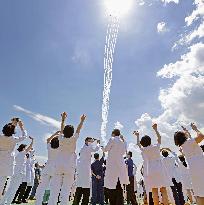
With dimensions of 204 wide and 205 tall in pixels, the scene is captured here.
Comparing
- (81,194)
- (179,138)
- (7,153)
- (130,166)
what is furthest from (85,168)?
(179,138)

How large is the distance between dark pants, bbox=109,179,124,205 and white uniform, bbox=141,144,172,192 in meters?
1.58

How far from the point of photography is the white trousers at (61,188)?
8373 millimetres

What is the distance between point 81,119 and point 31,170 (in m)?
8.93

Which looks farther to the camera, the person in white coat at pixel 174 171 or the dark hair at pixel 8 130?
the person in white coat at pixel 174 171

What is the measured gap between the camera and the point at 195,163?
7516 millimetres

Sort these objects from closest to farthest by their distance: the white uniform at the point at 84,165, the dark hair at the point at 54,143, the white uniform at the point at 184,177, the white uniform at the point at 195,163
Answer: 1. the white uniform at the point at 195,163
2. the dark hair at the point at 54,143
3. the white uniform at the point at 84,165
4. the white uniform at the point at 184,177

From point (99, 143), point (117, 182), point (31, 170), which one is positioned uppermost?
point (31, 170)

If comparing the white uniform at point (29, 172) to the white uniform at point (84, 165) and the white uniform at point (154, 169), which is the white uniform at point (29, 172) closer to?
the white uniform at point (84, 165)

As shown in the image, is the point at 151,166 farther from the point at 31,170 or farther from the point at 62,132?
the point at 31,170

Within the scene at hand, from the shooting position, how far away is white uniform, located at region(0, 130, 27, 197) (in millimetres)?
8633

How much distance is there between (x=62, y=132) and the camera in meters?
8.77

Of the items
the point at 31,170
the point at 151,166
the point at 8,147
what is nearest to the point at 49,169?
the point at 8,147

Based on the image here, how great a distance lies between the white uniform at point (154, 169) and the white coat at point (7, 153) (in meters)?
4.05

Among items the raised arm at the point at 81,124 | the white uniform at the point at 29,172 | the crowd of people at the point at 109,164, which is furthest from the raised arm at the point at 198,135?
the white uniform at the point at 29,172
